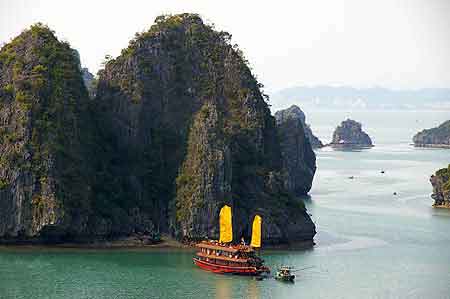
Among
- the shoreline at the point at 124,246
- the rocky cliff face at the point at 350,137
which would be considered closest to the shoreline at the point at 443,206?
the shoreline at the point at 124,246

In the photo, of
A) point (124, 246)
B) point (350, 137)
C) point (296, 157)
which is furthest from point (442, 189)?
point (350, 137)

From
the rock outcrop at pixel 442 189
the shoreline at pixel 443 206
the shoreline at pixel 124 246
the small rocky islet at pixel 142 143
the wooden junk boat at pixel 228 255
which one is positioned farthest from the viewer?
the rock outcrop at pixel 442 189

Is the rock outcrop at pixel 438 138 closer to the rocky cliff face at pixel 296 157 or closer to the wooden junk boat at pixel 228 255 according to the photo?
the rocky cliff face at pixel 296 157

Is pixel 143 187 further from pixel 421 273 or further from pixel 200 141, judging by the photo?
pixel 421 273

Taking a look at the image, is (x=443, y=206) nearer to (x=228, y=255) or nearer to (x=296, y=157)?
(x=296, y=157)

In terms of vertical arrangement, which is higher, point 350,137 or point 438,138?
point 350,137

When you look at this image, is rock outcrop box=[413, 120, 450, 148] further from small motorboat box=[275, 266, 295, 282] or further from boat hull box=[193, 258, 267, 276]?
small motorboat box=[275, 266, 295, 282]
